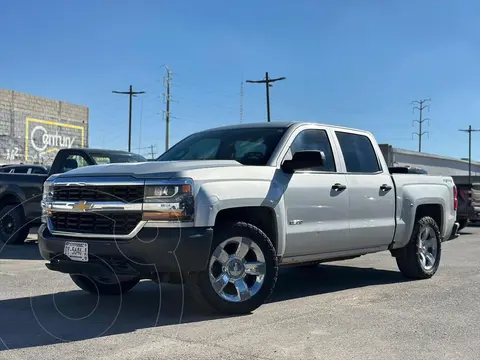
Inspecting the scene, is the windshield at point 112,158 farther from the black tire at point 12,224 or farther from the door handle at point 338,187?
the door handle at point 338,187

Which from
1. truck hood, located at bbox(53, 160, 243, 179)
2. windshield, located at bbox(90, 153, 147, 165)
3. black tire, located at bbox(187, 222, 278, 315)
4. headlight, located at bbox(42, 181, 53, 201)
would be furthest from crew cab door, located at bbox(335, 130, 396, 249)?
windshield, located at bbox(90, 153, 147, 165)

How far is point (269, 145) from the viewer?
6273 millimetres

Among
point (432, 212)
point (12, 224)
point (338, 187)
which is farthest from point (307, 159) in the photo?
point (12, 224)

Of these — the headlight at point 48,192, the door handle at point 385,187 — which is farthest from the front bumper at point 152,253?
the door handle at point 385,187

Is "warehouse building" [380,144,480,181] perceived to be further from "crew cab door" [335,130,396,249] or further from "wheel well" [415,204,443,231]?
"crew cab door" [335,130,396,249]

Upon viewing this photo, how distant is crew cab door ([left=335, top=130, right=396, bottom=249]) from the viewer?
6.83 m

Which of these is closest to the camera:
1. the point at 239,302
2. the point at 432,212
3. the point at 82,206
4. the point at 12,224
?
the point at 82,206

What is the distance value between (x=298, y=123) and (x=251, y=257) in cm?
176

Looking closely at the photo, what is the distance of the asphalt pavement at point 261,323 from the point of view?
14.8ft

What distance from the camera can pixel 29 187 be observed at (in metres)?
11.8

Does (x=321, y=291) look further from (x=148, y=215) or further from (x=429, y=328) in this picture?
(x=148, y=215)

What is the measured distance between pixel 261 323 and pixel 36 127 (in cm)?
4213

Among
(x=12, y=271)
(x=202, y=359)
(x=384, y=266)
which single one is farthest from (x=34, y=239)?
(x=202, y=359)

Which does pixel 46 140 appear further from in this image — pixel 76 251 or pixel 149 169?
pixel 149 169
